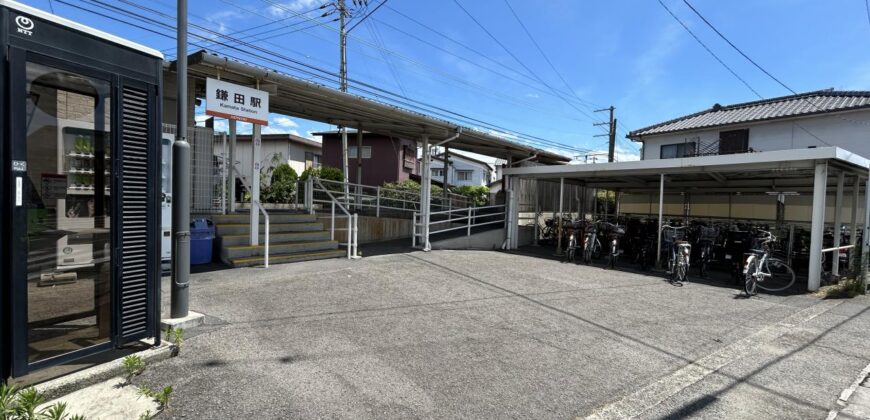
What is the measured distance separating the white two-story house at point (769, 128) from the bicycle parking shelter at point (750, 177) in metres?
3.83

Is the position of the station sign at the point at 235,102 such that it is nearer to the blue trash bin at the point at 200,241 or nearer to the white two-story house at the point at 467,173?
the blue trash bin at the point at 200,241

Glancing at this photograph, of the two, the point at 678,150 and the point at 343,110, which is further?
the point at 678,150

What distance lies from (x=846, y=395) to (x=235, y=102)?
7.80 m

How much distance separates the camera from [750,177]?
462 inches

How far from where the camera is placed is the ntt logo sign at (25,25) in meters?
2.64

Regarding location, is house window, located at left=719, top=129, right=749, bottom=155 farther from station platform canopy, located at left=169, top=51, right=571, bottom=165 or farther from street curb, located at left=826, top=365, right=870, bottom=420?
street curb, located at left=826, top=365, right=870, bottom=420

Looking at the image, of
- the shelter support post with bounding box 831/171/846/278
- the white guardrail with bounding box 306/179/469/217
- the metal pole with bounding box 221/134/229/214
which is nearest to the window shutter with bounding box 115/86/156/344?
the metal pole with bounding box 221/134/229/214

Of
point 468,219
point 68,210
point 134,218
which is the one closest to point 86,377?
point 134,218

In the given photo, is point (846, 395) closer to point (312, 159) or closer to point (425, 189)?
point (425, 189)

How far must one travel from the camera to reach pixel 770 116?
51.6ft

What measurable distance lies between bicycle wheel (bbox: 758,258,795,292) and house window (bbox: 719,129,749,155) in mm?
8891

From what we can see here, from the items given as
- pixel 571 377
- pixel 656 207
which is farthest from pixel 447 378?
pixel 656 207

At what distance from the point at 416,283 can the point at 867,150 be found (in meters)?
15.5

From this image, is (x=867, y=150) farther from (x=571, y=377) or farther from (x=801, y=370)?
(x=571, y=377)
